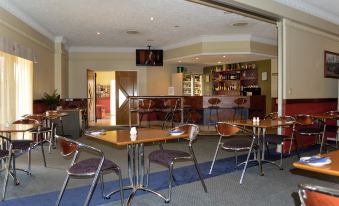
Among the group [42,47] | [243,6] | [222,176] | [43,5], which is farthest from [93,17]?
[222,176]

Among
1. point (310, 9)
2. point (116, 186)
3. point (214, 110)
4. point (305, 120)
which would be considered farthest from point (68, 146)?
point (214, 110)

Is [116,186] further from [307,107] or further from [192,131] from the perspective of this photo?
[307,107]

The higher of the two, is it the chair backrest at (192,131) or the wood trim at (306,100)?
the wood trim at (306,100)

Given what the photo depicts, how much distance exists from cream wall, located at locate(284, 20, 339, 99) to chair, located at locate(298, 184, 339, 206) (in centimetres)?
478

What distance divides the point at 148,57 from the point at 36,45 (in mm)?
4202

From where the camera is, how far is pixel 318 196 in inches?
56.1

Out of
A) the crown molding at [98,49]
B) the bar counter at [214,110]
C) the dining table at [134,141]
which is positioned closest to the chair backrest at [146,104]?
the bar counter at [214,110]

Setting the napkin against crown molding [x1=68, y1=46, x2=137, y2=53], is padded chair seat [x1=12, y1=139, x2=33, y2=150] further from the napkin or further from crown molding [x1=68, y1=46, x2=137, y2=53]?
crown molding [x1=68, y1=46, x2=137, y2=53]

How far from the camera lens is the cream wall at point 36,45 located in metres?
5.82

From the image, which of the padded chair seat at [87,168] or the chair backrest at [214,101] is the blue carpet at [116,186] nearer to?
the padded chair seat at [87,168]

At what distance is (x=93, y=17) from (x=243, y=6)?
3568 mm

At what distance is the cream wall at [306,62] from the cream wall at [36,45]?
5.49 meters

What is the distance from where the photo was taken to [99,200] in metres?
3.38

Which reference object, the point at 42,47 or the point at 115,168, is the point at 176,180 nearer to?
the point at 115,168
